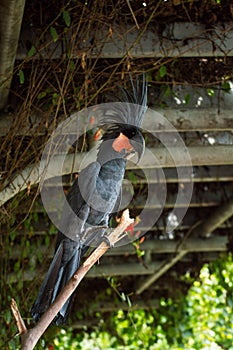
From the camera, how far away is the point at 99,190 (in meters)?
2.79

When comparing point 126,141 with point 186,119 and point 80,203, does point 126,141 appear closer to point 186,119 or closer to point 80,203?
point 80,203

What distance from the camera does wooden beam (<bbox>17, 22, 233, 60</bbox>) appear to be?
115 inches

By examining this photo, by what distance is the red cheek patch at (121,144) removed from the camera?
2625mm

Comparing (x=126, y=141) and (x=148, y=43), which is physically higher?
(x=148, y=43)

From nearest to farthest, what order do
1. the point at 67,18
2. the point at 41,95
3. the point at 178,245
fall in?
the point at 67,18 → the point at 41,95 → the point at 178,245

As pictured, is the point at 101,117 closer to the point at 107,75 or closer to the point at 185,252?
the point at 107,75

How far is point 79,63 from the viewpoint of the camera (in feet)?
10.0

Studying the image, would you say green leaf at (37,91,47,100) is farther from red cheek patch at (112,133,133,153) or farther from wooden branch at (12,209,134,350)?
wooden branch at (12,209,134,350)

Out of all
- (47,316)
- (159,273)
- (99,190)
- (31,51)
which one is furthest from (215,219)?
(47,316)

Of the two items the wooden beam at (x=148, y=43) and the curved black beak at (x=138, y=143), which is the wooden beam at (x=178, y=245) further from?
the curved black beak at (x=138, y=143)

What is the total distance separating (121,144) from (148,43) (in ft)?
1.95

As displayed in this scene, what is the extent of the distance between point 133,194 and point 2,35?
159cm

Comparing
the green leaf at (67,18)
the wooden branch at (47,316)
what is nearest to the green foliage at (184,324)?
the green leaf at (67,18)

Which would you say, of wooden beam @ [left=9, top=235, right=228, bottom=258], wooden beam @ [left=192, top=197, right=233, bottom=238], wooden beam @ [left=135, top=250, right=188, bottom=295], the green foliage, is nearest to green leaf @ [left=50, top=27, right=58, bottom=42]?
wooden beam @ [left=192, top=197, right=233, bottom=238]
